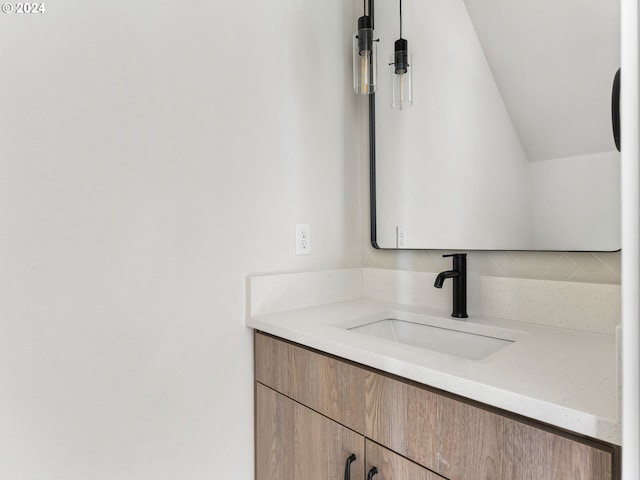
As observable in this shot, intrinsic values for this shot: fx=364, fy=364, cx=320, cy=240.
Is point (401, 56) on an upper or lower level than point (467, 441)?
upper

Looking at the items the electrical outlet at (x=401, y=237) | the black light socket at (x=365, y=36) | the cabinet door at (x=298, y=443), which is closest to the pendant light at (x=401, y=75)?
the black light socket at (x=365, y=36)

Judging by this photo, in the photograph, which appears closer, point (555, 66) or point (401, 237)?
point (555, 66)

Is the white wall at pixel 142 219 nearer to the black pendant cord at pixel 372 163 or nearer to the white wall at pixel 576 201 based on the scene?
the black pendant cord at pixel 372 163

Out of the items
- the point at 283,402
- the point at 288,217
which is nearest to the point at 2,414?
the point at 283,402

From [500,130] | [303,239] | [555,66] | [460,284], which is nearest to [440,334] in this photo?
[460,284]

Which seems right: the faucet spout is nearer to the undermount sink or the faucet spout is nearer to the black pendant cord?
the undermount sink

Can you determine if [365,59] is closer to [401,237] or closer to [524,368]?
[401,237]

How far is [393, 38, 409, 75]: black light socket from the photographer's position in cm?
132

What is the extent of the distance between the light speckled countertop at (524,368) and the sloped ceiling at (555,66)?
1.70 ft

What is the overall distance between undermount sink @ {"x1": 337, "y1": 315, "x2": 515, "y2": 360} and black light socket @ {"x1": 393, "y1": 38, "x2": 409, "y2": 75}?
0.88m

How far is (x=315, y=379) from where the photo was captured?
3.00ft

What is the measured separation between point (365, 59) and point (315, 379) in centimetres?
110

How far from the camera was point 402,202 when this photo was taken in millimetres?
1396

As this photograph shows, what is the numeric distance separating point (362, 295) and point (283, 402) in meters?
0.58
